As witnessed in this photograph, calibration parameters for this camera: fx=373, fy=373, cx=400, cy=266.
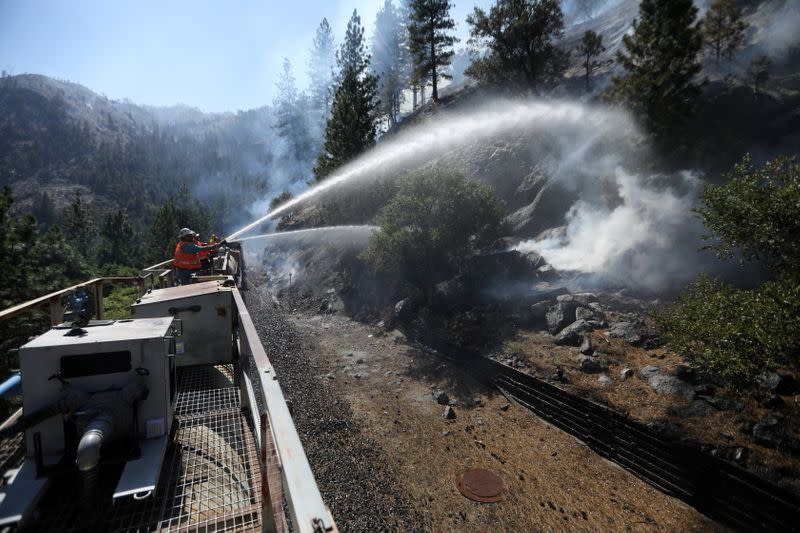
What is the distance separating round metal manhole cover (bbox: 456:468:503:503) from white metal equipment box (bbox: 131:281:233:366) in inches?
293

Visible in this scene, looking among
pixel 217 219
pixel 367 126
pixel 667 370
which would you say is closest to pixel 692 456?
pixel 667 370

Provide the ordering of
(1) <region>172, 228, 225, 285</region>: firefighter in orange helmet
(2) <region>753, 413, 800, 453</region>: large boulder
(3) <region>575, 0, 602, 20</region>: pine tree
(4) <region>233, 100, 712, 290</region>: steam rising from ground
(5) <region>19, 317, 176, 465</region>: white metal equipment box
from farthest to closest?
1. (3) <region>575, 0, 602, 20</region>: pine tree
2. (4) <region>233, 100, 712, 290</region>: steam rising from ground
3. (1) <region>172, 228, 225, 285</region>: firefighter in orange helmet
4. (2) <region>753, 413, 800, 453</region>: large boulder
5. (5) <region>19, 317, 176, 465</region>: white metal equipment box

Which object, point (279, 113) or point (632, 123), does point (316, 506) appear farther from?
point (279, 113)

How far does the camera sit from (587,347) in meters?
14.6

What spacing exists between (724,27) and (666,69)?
62.8 feet

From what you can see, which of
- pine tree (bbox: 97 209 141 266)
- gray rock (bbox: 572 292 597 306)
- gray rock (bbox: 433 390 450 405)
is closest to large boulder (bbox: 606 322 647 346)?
gray rock (bbox: 572 292 597 306)

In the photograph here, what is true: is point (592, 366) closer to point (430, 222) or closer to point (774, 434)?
point (774, 434)

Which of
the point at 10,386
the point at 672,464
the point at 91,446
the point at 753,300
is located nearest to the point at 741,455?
the point at 672,464

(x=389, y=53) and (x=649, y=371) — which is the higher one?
(x=389, y=53)

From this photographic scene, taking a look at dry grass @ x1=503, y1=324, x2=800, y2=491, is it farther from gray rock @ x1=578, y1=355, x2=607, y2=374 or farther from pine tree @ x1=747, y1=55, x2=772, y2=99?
pine tree @ x1=747, y1=55, x2=772, y2=99

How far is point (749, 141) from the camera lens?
22.7 meters

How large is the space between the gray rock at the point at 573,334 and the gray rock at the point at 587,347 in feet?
0.82

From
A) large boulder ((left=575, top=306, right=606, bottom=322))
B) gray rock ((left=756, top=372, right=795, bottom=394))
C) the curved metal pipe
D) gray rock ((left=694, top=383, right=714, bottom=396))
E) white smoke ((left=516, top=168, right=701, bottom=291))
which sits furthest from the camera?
white smoke ((left=516, top=168, right=701, bottom=291))

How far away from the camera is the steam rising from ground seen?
19.3 meters
